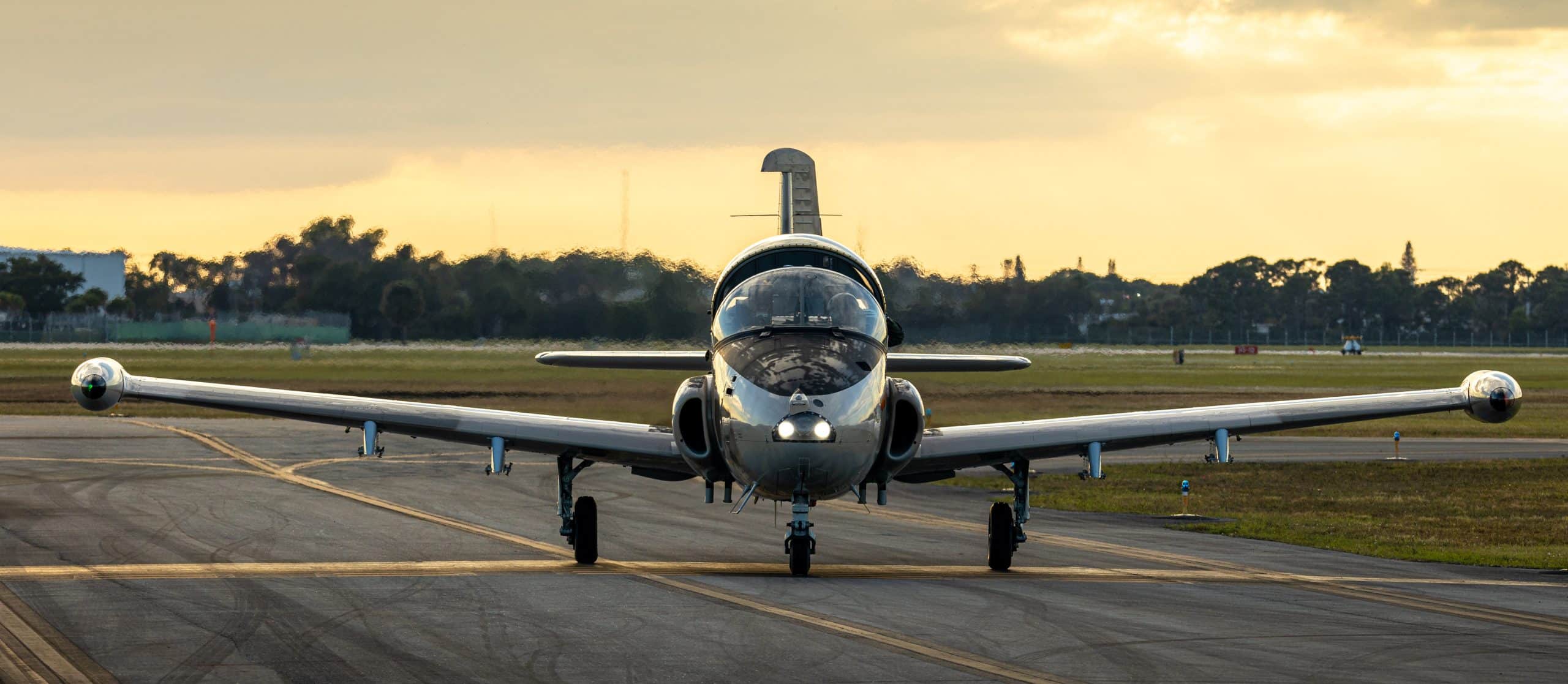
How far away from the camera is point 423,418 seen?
64.6 ft

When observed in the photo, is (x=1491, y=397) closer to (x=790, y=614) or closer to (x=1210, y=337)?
(x=790, y=614)

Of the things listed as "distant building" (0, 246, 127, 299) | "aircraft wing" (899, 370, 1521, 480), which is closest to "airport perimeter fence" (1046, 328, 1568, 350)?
"distant building" (0, 246, 127, 299)

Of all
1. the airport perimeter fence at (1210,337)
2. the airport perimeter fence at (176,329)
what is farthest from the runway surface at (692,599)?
the airport perimeter fence at (176,329)

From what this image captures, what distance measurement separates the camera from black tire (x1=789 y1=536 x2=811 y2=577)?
17688 millimetres

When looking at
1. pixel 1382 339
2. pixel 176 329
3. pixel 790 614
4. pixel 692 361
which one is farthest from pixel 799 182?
pixel 1382 339

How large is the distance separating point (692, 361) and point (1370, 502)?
1564 centimetres

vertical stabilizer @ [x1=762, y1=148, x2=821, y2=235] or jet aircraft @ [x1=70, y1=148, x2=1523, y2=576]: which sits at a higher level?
vertical stabilizer @ [x1=762, y1=148, x2=821, y2=235]

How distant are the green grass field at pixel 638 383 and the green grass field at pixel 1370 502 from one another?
4.92 metres

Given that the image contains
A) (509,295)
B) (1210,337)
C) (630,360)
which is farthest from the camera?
(1210,337)

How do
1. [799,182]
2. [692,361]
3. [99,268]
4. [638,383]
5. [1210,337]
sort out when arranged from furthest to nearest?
1. [1210,337]
2. [99,268]
3. [638,383]
4. [799,182]
5. [692,361]

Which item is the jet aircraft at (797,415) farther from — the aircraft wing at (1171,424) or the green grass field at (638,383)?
the green grass field at (638,383)

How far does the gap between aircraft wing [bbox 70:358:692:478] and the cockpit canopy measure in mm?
1734

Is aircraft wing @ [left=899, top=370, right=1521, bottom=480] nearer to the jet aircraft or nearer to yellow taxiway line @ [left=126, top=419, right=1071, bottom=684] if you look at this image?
the jet aircraft

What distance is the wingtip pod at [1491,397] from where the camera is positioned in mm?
19688
